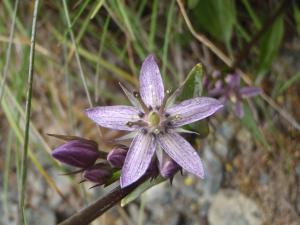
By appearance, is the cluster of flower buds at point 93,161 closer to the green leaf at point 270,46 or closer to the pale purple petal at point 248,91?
the pale purple petal at point 248,91

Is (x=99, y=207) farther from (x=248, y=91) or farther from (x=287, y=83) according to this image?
(x=287, y=83)

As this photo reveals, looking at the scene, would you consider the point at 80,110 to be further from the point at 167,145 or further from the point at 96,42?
the point at 167,145

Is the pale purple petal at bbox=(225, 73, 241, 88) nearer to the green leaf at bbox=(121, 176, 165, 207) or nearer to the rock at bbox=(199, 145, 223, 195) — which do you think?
the rock at bbox=(199, 145, 223, 195)

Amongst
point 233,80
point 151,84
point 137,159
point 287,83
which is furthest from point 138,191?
point 287,83

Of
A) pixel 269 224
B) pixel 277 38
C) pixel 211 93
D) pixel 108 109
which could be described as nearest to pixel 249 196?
pixel 269 224

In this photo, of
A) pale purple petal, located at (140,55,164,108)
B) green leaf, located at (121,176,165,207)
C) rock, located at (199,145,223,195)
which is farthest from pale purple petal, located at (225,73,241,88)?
green leaf, located at (121,176,165,207)
